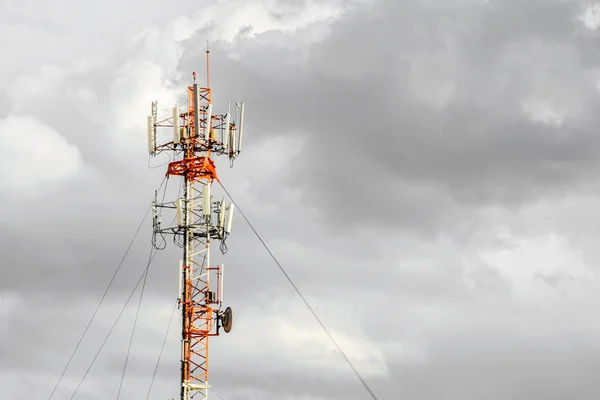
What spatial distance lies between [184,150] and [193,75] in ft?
25.5

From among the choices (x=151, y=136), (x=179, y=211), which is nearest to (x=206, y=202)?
(x=179, y=211)

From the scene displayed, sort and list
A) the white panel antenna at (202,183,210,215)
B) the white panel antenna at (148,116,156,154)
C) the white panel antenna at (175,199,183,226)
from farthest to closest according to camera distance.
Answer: the white panel antenna at (148,116,156,154)
the white panel antenna at (175,199,183,226)
the white panel antenna at (202,183,210,215)

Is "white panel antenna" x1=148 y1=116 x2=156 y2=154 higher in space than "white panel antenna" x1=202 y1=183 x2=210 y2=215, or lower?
higher

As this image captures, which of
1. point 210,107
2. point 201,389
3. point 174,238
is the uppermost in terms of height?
point 210,107

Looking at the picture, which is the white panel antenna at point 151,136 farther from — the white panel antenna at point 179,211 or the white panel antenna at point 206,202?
the white panel antenna at point 206,202

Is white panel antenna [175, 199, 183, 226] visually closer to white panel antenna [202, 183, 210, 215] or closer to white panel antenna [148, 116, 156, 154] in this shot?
white panel antenna [202, 183, 210, 215]

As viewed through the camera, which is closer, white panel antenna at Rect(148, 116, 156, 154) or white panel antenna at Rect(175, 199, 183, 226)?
white panel antenna at Rect(175, 199, 183, 226)

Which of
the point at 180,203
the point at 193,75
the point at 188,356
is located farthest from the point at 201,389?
the point at 193,75

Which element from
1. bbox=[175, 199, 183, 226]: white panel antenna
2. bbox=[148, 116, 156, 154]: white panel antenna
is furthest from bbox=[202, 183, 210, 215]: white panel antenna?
bbox=[148, 116, 156, 154]: white panel antenna

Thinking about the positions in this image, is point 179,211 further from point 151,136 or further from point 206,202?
point 151,136

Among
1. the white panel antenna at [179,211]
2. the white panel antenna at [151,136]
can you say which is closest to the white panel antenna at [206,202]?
the white panel antenna at [179,211]

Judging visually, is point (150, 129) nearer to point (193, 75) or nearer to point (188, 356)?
point (193, 75)

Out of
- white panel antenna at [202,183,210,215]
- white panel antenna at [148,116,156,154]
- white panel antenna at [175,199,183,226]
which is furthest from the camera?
white panel antenna at [148,116,156,154]

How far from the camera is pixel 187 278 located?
194 metres
